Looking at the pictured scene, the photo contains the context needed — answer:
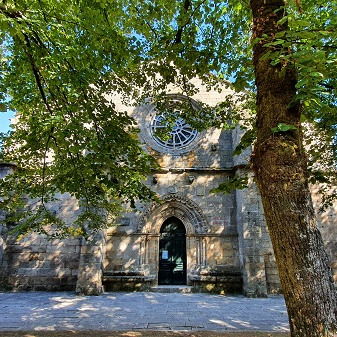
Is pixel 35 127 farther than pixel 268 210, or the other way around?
pixel 35 127

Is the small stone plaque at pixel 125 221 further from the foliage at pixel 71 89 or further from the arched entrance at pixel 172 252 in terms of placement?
the foliage at pixel 71 89

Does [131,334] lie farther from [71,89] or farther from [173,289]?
[173,289]

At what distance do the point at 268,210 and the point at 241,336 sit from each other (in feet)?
9.01

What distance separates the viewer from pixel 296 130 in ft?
7.59

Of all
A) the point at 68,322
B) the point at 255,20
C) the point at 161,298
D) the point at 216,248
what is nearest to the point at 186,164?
the point at 216,248

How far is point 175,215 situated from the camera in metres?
9.47

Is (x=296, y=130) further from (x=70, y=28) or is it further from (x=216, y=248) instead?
(x=216, y=248)

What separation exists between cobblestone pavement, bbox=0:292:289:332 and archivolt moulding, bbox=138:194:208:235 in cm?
225

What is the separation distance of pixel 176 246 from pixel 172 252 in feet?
0.83

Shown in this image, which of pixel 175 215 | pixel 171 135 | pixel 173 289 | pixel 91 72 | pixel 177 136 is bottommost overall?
pixel 173 289

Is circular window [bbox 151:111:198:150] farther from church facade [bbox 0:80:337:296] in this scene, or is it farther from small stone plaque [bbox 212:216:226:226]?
small stone plaque [bbox 212:216:226:226]

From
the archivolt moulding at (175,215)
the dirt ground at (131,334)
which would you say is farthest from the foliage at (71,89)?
the archivolt moulding at (175,215)

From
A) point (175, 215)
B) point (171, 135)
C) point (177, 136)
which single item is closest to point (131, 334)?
point (175, 215)

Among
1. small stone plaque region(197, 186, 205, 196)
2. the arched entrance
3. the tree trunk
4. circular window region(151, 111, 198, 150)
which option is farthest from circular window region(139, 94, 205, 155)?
the tree trunk
